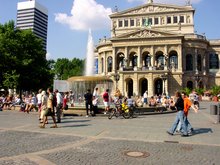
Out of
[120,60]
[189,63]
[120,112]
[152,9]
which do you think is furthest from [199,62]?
[120,112]

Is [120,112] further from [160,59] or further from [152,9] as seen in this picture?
[152,9]

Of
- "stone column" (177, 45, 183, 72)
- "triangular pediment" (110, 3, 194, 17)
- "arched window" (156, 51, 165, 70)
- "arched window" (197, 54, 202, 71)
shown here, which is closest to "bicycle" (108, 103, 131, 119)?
"stone column" (177, 45, 183, 72)

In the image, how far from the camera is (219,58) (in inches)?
3125

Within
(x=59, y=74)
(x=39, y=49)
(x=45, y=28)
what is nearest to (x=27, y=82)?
(x=39, y=49)

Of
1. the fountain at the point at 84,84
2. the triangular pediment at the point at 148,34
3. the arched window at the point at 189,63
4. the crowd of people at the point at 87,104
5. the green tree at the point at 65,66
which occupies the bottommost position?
the crowd of people at the point at 87,104

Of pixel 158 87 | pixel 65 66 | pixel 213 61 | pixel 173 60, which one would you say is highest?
pixel 65 66

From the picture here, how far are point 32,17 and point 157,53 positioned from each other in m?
119

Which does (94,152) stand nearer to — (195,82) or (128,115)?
(128,115)

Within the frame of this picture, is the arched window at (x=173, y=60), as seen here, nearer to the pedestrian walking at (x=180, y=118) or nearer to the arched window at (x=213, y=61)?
the arched window at (x=213, y=61)

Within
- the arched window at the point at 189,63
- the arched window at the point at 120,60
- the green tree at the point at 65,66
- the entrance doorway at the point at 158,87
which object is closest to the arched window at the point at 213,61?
the arched window at the point at 189,63

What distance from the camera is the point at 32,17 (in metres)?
175

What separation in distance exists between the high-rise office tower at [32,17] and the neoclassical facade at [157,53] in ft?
329

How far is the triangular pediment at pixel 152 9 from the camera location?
79.6 m

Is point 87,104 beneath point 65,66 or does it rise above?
beneath
